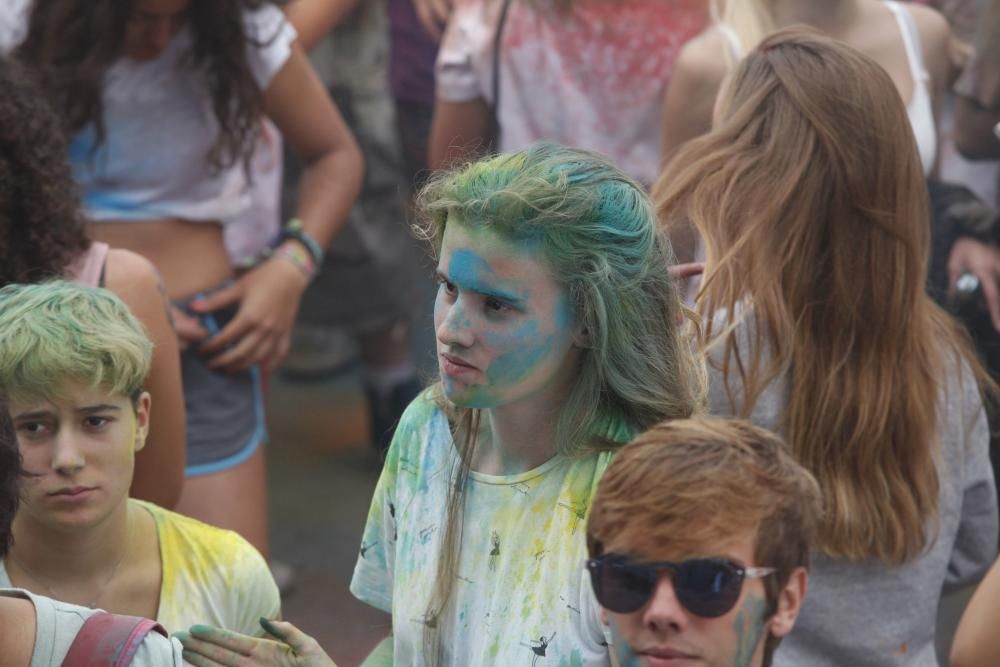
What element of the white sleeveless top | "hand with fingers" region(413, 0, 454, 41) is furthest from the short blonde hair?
"hand with fingers" region(413, 0, 454, 41)

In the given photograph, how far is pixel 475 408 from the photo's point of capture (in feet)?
7.27

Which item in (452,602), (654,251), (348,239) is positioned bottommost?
(348,239)

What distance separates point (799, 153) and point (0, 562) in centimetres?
155

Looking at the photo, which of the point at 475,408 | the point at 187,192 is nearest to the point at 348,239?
the point at 187,192

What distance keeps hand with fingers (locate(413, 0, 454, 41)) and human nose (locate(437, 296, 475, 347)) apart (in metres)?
3.02

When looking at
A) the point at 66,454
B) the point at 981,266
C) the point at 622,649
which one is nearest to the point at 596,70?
the point at 981,266

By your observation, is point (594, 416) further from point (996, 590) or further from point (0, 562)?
point (0, 562)

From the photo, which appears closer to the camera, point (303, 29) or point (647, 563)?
point (647, 563)

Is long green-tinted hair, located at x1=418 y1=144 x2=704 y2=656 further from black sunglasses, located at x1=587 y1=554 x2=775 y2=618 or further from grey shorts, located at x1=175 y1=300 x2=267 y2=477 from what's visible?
grey shorts, located at x1=175 y1=300 x2=267 y2=477

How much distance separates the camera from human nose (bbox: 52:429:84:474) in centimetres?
233

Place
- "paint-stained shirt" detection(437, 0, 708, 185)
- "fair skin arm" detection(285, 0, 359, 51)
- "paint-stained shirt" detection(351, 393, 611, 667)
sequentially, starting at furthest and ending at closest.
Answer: "fair skin arm" detection(285, 0, 359, 51)
"paint-stained shirt" detection(437, 0, 708, 185)
"paint-stained shirt" detection(351, 393, 611, 667)

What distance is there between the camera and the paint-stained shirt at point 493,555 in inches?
80.3

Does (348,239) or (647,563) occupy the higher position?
(647,563)

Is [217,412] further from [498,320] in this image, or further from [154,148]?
[498,320]
